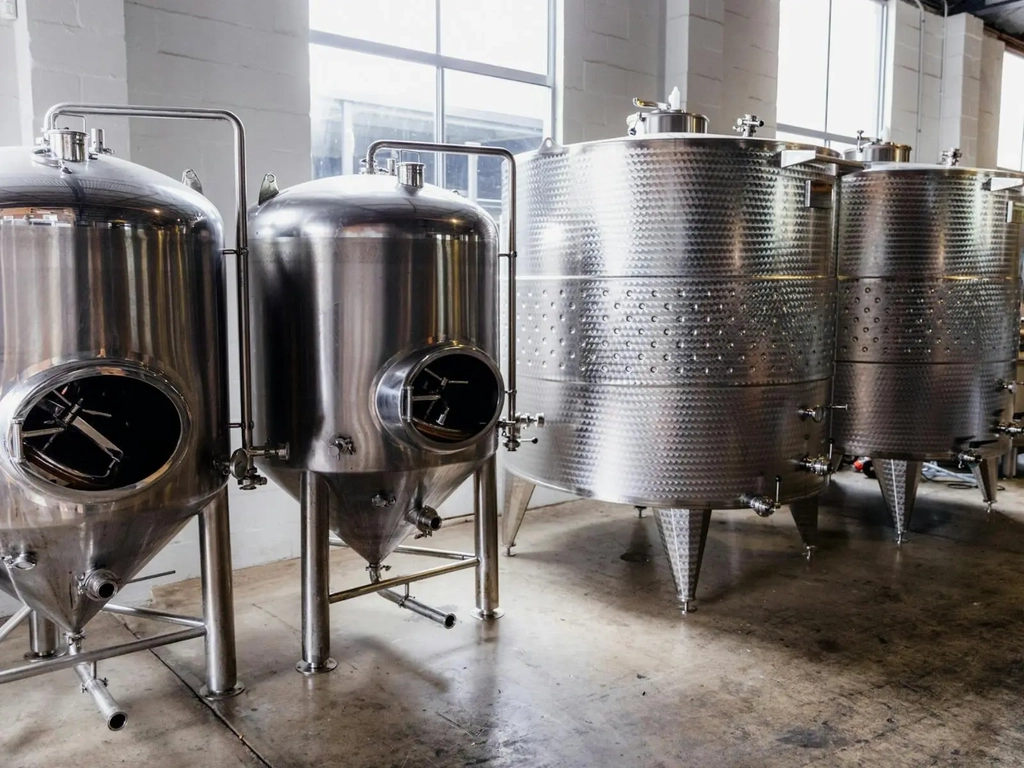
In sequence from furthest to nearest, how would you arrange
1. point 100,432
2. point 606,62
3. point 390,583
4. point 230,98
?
point 606,62
point 230,98
point 390,583
point 100,432

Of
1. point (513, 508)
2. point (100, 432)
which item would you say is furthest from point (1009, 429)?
point (100, 432)

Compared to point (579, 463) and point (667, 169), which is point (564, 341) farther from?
point (667, 169)

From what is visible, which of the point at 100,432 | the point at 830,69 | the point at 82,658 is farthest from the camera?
the point at 830,69

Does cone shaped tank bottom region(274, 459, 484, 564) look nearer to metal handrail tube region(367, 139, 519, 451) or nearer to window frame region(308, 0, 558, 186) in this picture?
metal handrail tube region(367, 139, 519, 451)

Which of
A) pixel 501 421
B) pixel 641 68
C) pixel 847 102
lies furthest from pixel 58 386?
pixel 847 102

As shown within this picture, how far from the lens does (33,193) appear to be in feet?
5.88

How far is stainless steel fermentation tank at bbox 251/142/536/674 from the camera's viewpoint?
2295mm

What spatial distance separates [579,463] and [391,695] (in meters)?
1.13

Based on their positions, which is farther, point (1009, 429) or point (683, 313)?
point (1009, 429)

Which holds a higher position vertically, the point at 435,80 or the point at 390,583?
the point at 435,80

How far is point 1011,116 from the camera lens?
304 inches

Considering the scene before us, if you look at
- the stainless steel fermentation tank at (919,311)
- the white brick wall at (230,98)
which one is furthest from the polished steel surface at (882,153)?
the white brick wall at (230,98)

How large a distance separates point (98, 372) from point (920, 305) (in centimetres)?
327

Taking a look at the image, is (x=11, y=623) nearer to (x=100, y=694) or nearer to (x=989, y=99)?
(x=100, y=694)
